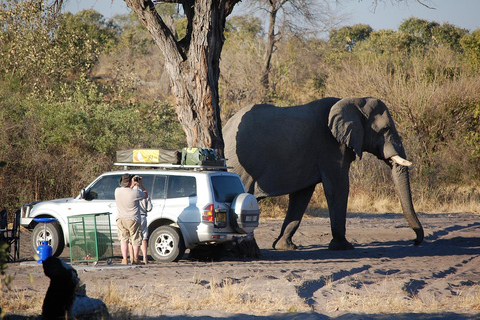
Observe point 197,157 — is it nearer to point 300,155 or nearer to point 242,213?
point 242,213

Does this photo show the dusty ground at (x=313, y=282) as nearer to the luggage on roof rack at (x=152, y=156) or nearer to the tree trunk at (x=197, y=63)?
the luggage on roof rack at (x=152, y=156)

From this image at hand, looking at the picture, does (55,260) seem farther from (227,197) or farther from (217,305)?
(227,197)

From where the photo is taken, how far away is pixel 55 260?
6887 mm

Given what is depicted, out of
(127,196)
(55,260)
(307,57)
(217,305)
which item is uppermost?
(307,57)

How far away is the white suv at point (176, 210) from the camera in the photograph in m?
12.5

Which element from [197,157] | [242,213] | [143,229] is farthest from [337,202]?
[143,229]

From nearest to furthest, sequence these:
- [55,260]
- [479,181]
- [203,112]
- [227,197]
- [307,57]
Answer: [55,260] < [227,197] < [203,112] < [479,181] < [307,57]

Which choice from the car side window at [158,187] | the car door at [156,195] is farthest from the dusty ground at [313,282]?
the car side window at [158,187]

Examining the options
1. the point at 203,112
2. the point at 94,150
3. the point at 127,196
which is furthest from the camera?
the point at 94,150

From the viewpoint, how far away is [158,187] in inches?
510

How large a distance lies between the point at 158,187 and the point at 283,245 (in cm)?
431

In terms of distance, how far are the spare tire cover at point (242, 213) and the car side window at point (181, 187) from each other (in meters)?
0.80

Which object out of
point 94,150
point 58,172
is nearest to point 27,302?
point 58,172

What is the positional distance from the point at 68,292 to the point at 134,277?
3.80 metres
